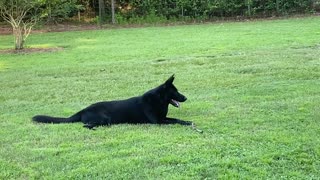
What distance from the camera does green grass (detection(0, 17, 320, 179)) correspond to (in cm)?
424

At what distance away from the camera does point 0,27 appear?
2548 cm

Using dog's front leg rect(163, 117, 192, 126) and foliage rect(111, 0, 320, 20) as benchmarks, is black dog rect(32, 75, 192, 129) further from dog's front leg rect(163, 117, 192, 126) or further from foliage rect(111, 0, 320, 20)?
foliage rect(111, 0, 320, 20)

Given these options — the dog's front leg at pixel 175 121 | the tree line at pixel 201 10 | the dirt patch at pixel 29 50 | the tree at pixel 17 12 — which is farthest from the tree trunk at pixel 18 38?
the dog's front leg at pixel 175 121

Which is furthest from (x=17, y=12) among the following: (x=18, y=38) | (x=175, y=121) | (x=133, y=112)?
(x=175, y=121)

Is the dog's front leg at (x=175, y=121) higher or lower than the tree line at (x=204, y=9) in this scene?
lower

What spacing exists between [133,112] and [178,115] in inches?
28.8

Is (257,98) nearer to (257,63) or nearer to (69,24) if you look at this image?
(257,63)

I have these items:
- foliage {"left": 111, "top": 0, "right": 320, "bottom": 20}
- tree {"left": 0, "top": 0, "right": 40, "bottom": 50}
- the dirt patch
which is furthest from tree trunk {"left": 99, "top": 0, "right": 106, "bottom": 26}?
the dirt patch

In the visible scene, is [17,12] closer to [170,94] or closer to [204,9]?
[170,94]

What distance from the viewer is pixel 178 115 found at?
635 centimetres

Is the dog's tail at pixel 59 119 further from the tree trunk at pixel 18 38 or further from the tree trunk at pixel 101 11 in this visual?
the tree trunk at pixel 101 11

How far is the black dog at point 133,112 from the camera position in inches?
230

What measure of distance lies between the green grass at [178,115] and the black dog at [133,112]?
167 mm

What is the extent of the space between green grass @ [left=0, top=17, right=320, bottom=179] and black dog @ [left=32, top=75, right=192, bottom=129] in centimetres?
17
